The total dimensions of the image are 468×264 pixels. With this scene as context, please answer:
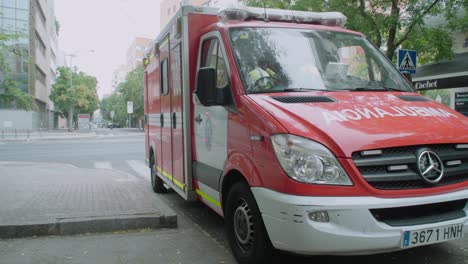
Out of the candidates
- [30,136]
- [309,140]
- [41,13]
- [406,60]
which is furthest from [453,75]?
[41,13]

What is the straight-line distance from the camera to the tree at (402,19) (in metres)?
10.6

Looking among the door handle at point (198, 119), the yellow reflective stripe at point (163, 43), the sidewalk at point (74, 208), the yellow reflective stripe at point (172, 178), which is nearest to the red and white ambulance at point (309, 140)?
the door handle at point (198, 119)

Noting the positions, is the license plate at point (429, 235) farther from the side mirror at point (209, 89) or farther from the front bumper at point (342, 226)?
the side mirror at point (209, 89)

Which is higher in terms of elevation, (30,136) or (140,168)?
(30,136)

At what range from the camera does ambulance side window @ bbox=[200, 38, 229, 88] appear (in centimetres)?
457

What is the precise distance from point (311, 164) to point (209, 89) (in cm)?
138

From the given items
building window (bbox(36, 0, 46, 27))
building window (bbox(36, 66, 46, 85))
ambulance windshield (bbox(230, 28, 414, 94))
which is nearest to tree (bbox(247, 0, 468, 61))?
ambulance windshield (bbox(230, 28, 414, 94))

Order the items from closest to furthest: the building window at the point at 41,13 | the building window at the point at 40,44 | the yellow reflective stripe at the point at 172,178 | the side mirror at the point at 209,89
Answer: the side mirror at the point at 209,89
the yellow reflective stripe at the point at 172,178
the building window at the point at 41,13
the building window at the point at 40,44

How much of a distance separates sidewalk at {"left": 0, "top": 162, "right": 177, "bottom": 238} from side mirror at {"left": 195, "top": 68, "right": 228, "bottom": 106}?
2085 millimetres

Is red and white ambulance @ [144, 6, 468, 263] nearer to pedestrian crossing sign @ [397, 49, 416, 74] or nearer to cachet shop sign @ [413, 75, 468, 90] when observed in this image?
pedestrian crossing sign @ [397, 49, 416, 74]

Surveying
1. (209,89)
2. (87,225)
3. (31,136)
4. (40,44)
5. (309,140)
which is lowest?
(87,225)

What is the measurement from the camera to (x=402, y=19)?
10836 mm

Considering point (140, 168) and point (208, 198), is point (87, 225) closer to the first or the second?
point (208, 198)

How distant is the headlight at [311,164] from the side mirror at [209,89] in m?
1.12
